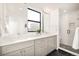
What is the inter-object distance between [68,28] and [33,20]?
0.55 meters

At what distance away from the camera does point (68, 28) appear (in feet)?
3.61

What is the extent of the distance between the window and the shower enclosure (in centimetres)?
34

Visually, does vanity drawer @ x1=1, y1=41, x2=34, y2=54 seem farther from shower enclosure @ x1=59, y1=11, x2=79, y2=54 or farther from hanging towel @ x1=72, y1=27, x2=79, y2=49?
hanging towel @ x1=72, y1=27, x2=79, y2=49

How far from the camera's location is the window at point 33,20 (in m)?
1.09

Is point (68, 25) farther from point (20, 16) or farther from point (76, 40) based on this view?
point (20, 16)

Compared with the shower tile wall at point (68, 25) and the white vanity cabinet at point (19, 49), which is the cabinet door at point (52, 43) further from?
the white vanity cabinet at point (19, 49)

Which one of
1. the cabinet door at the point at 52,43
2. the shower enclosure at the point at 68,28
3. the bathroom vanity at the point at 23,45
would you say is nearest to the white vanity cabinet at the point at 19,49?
the bathroom vanity at the point at 23,45

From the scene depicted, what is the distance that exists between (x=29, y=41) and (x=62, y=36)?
1.75ft

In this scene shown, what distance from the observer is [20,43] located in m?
1.02

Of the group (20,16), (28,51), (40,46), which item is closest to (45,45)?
(40,46)

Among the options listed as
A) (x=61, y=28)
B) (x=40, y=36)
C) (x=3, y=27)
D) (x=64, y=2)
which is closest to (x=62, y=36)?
(x=61, y=28)

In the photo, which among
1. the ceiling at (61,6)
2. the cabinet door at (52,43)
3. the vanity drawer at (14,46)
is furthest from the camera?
the cabinet door at (52,43)

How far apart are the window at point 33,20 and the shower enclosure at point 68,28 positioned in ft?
1.13

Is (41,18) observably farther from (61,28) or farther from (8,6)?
(8,6)
